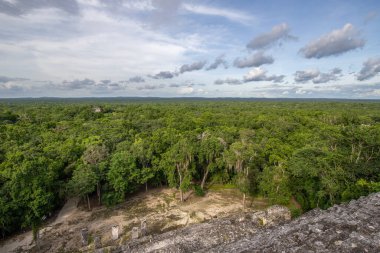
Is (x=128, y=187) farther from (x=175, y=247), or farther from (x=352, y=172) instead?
(x=352, y=172)

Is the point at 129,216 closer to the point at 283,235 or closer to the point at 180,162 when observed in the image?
the point at 180,162

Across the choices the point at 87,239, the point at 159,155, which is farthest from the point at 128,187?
the point at 87,239

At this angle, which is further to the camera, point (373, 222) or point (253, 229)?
point (253, 229)

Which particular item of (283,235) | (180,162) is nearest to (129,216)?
(180,162)

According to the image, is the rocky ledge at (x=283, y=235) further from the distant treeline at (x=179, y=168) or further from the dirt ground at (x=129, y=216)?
the distant treeline at (x=179, y=168)

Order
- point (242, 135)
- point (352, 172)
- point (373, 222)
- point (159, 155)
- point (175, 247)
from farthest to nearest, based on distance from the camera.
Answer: point (242, 135) < point (159, 155) < point (352, 172) < point (175, 247) < point (373, 222)

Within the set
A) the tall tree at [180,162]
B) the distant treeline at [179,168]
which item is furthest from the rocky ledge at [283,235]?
the tall tree at [180,162]
